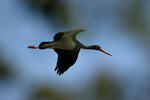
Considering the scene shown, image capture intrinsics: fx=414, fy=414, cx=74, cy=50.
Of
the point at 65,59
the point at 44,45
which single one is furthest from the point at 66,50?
the point at 44,45

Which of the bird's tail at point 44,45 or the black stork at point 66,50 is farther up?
the bird's tail at point 44,45

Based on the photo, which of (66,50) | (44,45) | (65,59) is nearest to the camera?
(44,45)

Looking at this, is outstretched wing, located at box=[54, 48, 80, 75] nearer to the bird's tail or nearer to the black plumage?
the black plumage

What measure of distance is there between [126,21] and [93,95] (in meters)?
8.43

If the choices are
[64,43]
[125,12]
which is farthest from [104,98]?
[125,12]

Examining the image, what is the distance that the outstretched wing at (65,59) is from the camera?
663 centimetres

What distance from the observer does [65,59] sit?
6.72m

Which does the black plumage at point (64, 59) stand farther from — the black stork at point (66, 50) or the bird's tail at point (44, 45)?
the bird's tail at point (44, 45)

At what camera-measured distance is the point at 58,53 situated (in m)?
6.69

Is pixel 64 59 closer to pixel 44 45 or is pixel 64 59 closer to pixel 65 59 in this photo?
pixel 65 59

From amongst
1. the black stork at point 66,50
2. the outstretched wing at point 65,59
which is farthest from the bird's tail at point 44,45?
the outstretched wing at point 65,59

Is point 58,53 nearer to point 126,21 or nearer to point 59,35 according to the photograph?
point 59,35

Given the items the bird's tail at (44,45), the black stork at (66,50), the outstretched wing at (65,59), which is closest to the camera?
the bird's tail at (44,45)

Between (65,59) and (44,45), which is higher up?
(44,45)
